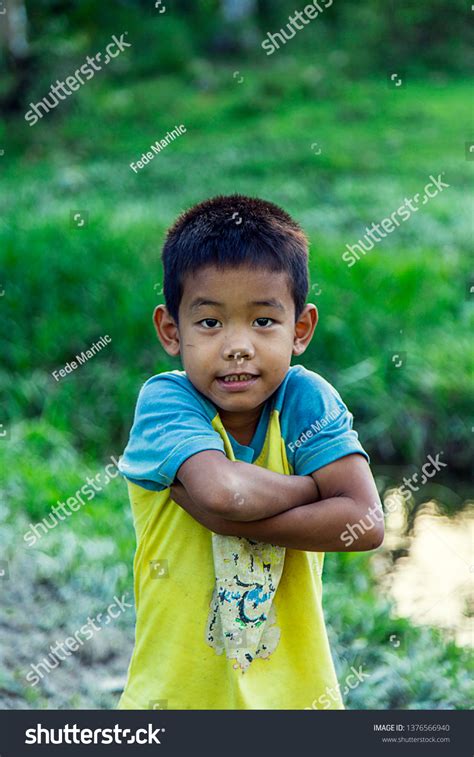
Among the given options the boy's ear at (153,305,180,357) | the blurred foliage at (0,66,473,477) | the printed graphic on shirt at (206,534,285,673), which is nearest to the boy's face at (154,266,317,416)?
the boy's ear at (153,305,180,357)

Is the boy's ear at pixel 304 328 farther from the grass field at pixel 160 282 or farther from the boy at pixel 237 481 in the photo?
the grass field at pixel 160 282

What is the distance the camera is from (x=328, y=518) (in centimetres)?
209

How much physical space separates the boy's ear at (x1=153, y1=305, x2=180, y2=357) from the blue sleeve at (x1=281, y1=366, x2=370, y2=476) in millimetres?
242

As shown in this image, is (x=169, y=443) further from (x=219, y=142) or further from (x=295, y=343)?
(x=219, y=142)

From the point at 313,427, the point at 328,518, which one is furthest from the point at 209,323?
the point at 328,518

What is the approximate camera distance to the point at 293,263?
7.24ft

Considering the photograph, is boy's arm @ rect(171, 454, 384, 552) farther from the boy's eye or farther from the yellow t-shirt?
the boy's eye

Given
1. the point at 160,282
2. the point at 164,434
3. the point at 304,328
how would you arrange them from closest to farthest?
the point at 164,434
the point at 304,328
the point at 160,282

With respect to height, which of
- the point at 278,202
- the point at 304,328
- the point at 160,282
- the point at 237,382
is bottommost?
the point at 278,202

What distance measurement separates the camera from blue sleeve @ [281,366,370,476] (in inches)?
84.6

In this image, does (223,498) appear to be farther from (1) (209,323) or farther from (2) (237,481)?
(1) (209,323)

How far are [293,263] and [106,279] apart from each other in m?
4.94

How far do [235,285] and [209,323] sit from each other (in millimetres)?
85

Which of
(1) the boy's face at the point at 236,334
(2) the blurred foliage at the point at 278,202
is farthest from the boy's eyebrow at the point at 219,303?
(2) the blurred foliage at the point at 278,202
